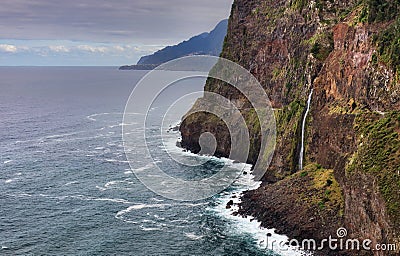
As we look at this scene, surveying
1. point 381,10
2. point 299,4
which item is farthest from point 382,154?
point 299,4

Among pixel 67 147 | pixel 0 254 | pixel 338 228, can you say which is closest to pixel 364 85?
pixel 338 228

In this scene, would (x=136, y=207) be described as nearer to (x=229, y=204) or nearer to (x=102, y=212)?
A: (x=102, y=212)

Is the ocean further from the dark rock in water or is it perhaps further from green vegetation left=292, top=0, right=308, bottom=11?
green vegetation left=292, top=0, right=308, bottom=11

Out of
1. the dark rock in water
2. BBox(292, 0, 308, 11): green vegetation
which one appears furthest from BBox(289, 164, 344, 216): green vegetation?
BBox(292, 0, 308, 11): green vegetation

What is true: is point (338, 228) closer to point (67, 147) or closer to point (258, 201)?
point (258, 201)

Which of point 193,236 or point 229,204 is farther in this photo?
point 229,204

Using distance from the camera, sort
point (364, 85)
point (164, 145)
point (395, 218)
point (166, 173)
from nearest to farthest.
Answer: point (395, 218)
point (364, 85)
point (166, 173)
point (164, 145)
